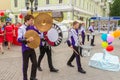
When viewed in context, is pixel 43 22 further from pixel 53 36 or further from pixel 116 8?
pixel 116 8

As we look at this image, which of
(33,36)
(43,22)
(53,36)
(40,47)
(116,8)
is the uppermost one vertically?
(116,8)

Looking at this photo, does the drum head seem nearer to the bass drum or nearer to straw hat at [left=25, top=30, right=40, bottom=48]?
the bass drum

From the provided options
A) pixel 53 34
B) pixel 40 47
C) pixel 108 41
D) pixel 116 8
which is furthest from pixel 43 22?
pixel 116 8

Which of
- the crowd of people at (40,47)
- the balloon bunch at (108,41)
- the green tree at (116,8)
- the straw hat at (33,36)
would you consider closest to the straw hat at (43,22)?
the crowd of people at (40,47)

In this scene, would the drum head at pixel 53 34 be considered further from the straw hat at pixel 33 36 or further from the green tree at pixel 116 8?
the green tree at pixel 116 8

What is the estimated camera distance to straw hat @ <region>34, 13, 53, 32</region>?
6856 mm

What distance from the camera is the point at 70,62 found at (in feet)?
28.4

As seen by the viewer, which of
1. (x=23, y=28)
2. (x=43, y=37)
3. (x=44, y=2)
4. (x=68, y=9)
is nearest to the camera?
(x=23, y=28)

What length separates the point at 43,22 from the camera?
6938 millimetres

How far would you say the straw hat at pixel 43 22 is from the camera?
686 cm

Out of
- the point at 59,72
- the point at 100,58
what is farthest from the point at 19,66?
the point at 100,58

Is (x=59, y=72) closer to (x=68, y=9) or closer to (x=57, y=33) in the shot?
(x=57, y=33)

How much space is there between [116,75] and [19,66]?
3481 millimetres

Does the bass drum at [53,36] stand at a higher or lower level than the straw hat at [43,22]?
lower
